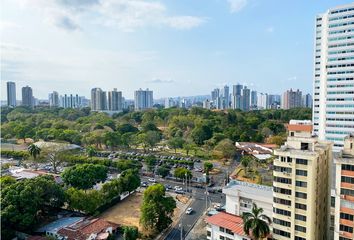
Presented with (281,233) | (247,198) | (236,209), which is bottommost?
(236,209)

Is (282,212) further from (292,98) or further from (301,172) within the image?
(292,98)

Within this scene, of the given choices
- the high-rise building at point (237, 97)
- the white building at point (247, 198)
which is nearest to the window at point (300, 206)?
the white building at point (247, 198)

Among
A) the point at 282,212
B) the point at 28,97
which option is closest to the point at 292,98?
the point at 28,97

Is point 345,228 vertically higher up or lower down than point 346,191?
lower down

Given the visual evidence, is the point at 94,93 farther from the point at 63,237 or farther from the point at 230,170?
the point at 63,237

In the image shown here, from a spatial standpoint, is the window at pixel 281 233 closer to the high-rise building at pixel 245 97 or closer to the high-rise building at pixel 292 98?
the high-rise building at pixel 292 98

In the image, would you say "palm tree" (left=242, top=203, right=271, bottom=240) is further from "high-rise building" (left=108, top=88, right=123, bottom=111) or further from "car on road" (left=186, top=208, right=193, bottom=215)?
"high-rise building" (left=108, top=88, right=123, bottom=111)

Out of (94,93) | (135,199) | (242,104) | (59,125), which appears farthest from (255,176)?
(242,104)
